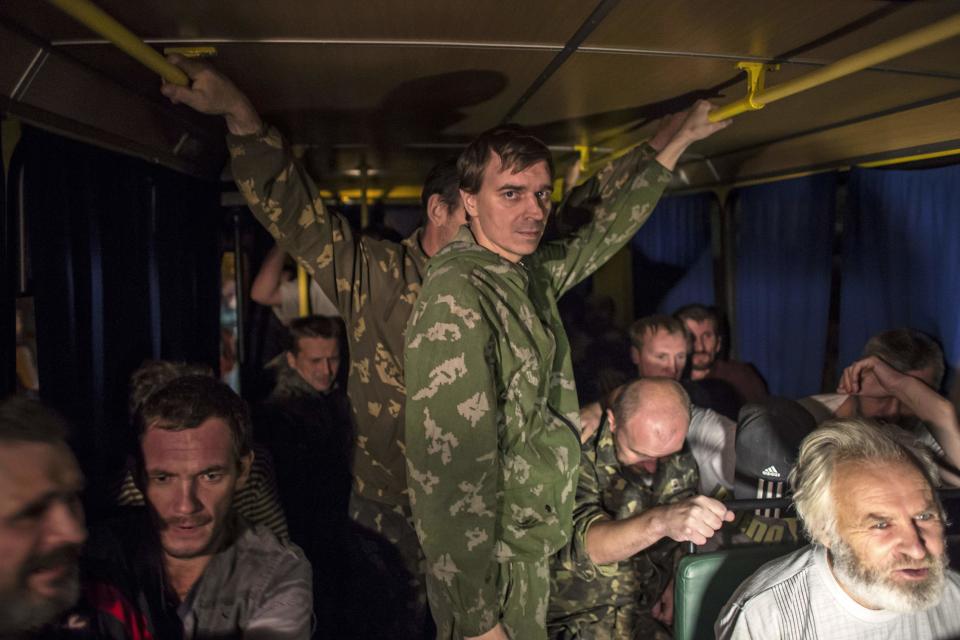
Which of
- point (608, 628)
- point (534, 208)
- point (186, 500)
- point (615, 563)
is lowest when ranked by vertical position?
point (608, 628)

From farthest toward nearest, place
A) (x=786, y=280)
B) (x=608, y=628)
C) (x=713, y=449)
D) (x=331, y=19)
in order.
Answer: (x=786, y=280)
(x=713, y=449)
(x=608, y=628)
(x=331, y=19)

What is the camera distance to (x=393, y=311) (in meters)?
2.52

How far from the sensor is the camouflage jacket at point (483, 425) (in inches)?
69.7

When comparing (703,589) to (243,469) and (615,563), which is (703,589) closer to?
(615,563)

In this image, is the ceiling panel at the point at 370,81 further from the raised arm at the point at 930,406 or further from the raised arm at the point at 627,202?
the raised arm at the point at 930,406

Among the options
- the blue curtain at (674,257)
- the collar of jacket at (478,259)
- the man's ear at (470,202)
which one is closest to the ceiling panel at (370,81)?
the man's ear at (470,202)

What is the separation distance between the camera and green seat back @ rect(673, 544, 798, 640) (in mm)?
2143

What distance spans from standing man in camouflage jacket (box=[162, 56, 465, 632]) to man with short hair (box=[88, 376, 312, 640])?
1.84 feet

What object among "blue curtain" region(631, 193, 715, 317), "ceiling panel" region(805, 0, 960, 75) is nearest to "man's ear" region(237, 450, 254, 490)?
"ceiling panel" region(805, 0, 960, 75)

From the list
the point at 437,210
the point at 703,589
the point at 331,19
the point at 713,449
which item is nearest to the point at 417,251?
the point at 437,210

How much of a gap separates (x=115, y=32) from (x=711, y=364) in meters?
3.91

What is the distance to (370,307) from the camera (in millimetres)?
2539

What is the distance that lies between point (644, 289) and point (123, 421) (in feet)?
13.8

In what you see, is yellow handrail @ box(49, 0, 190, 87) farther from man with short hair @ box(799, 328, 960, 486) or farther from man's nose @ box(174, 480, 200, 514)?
man with short hair @ box(799, 328, 960, 486)
